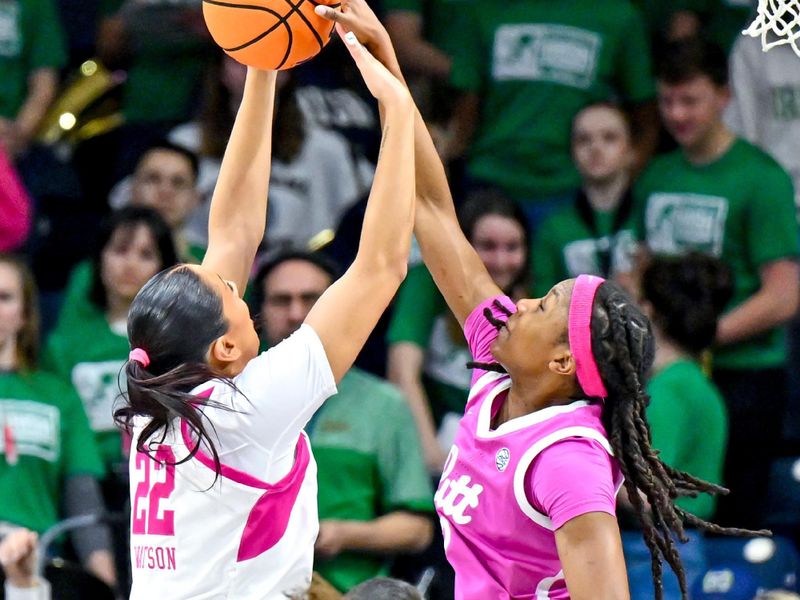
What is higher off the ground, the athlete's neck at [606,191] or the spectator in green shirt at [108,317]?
the athlete's neck at [606,191]

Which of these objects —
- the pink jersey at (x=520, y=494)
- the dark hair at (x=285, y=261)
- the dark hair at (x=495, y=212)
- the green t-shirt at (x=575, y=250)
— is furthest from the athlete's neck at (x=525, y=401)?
the green t-shirt at (x=575, y=250)

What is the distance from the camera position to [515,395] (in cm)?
342

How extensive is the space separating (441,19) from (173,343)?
4.30 meters

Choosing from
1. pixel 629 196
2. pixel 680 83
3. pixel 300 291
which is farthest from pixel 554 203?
pixel 300 291

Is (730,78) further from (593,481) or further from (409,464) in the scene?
(593,481)

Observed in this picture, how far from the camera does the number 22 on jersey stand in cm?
Result: 307

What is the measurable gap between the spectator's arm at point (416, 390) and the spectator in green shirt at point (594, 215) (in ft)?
2.00

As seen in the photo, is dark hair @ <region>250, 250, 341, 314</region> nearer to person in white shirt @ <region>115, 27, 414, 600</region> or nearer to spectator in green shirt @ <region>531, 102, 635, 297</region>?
spectator in green shirt @ <region>531, 102, 635, 297</region>

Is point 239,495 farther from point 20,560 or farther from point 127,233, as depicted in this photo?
point 127,233

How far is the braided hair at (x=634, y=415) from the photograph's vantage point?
3227 millimetres

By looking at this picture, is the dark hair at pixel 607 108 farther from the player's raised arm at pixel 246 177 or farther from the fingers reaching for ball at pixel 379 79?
the fingers reaching for ball at pixel 379 79

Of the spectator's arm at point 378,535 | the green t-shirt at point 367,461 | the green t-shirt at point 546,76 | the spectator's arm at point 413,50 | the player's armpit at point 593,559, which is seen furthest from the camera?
the spectator's arm at point 413,50

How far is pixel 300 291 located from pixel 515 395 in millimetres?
2112

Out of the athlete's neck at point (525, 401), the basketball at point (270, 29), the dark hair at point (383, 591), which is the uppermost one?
the basketball at point (270, 29)
